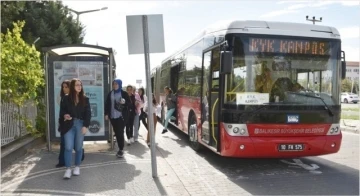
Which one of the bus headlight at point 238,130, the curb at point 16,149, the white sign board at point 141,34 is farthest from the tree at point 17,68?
the bus headlight at point 238,130

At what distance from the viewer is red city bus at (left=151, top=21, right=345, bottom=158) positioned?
6625 mm

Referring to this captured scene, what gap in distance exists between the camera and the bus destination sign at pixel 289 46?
6.72 metres

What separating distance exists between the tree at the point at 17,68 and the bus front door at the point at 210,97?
377cm

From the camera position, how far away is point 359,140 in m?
11.7

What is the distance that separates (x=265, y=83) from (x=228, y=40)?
108 cm

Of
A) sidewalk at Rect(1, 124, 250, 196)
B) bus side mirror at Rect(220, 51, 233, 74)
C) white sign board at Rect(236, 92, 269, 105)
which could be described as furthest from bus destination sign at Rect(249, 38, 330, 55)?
sidewalk at Rect(1, 124, 250, 196)

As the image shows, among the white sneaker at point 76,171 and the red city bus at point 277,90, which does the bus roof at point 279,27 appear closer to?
the red city bus at point 277,90

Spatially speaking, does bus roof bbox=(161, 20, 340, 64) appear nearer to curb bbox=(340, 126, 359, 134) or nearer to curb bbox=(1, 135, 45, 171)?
curb bbox=(1, 135, 45, 171)

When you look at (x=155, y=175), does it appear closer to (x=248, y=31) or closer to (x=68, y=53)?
(x=248, y=31)

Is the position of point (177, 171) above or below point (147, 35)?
below

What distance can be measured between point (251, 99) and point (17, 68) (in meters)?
4.74

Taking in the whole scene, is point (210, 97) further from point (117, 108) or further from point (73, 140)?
point (73, 140)

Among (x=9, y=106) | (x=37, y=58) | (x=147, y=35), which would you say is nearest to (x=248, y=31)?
(x=147, y=35)

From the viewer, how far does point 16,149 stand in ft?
24.7
